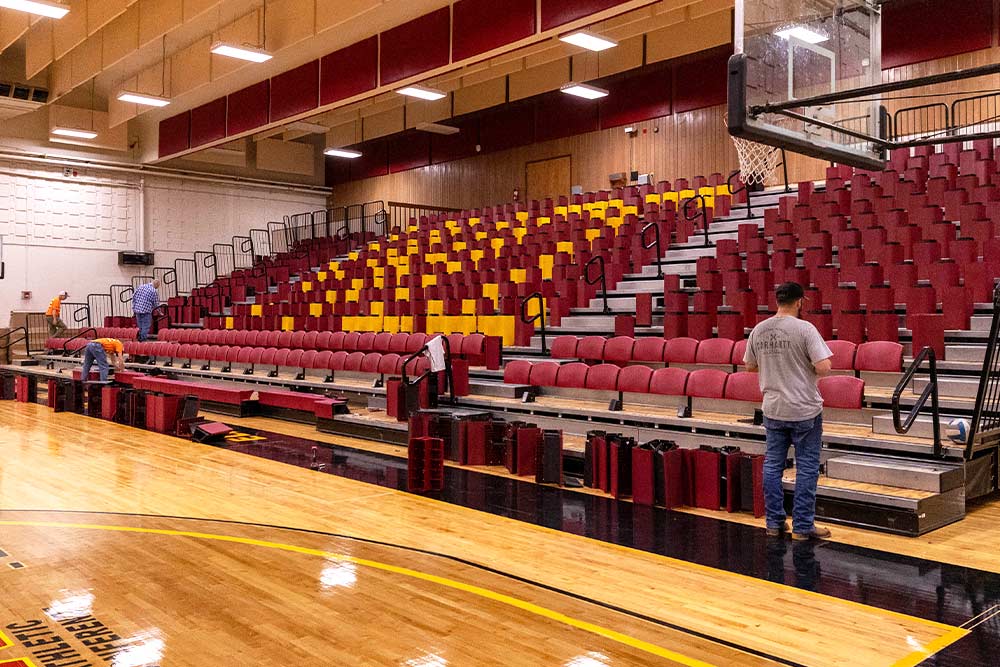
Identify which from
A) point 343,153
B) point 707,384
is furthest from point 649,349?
point 343,153

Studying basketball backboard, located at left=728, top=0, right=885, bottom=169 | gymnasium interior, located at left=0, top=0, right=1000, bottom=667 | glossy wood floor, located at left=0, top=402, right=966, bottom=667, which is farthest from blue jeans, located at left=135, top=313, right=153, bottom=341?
basketball backboard, located at left=728, top=0, right=885, bottom=169

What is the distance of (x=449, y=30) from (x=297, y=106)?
3495mm

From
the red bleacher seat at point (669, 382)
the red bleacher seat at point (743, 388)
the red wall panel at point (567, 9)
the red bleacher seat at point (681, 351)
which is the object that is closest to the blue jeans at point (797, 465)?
the red bleacher seat at point (743, 388)

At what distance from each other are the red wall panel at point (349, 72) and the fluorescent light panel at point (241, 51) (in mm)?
1178

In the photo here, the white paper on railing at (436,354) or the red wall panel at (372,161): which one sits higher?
the red wall panel at (372,161)

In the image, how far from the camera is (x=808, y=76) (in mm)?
3963

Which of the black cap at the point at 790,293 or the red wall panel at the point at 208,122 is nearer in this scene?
the black cap at the point at 790,293

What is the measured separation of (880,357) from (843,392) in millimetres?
553

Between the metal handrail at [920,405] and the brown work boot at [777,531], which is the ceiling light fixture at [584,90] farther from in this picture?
the brown work boot at [777,531]

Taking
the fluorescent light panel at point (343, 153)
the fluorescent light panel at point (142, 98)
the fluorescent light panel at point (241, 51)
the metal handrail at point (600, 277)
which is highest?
the fluorescent light panel at point (343, 153)

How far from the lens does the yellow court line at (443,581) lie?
2.88m

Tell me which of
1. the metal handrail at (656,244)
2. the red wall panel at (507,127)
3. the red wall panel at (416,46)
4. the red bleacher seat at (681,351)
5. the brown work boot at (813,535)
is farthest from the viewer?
the red wall panel at (507,127)

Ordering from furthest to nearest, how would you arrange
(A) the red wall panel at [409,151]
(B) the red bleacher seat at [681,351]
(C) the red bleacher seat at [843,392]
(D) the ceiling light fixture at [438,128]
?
(A) the red wall panel at [409,151]
(D) the ceiling light fixture at [438,128]
(B) the red bleacher seat at [681,351]
(C) the red bleacher seat at [843,392]

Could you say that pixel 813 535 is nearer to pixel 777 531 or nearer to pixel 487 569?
pixel 777 531
